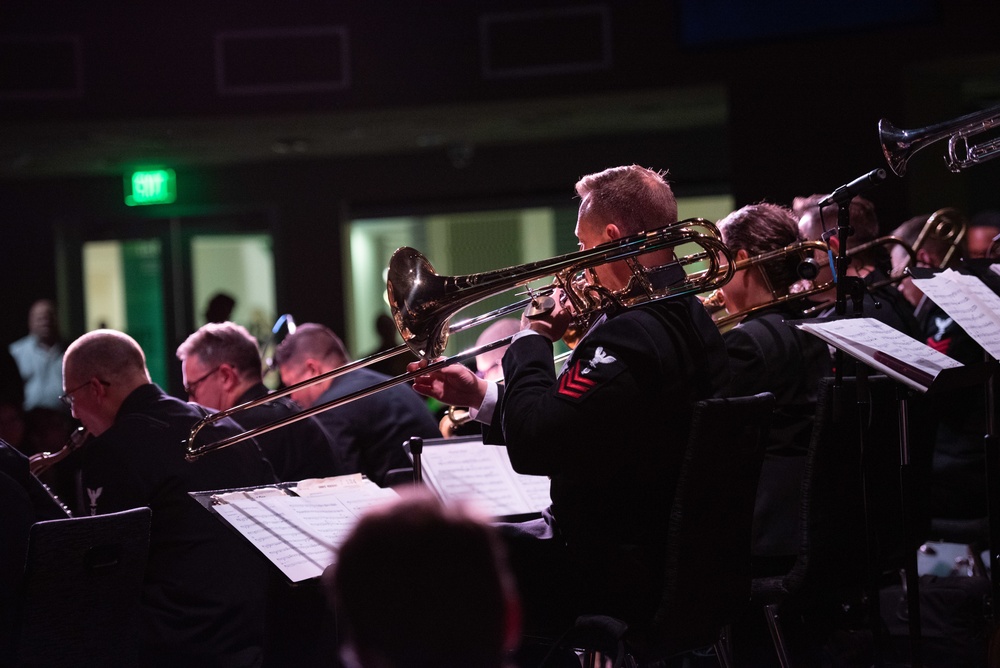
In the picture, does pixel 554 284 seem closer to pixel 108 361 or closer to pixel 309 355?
pixel 108 361

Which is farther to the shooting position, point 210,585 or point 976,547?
point 976,547

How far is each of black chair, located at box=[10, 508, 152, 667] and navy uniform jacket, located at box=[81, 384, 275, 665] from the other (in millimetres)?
289

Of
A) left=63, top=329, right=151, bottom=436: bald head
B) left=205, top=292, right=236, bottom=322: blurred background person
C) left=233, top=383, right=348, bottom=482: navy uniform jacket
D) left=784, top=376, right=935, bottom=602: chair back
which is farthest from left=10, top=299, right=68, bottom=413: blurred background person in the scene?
left=784, top=376, right=935, bottom=602: chair back

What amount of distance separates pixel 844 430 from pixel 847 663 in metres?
1.16

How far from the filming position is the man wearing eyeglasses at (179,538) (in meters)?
2.96

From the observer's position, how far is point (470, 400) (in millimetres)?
2844

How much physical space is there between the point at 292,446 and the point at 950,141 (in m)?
2.23

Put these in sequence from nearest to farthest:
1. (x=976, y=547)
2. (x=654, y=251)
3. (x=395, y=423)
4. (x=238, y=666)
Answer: (x=654, y=251) < (x=238, y=666) < (x=976, y=547) < (x=395, y=423)

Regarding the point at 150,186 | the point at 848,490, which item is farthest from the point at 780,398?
the point at 150,186

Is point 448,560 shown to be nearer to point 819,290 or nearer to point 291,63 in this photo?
point 819,290

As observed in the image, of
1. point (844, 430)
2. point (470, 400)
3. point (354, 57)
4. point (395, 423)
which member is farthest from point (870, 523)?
point (354, 57)

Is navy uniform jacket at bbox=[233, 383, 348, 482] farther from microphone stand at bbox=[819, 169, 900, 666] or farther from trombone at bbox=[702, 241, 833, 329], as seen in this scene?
microphone stand at bbox=[819, 169, 900, 666]

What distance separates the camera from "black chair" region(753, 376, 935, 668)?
278 cm

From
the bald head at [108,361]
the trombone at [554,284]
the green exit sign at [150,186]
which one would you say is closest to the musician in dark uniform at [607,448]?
the trombone at [554,284]
